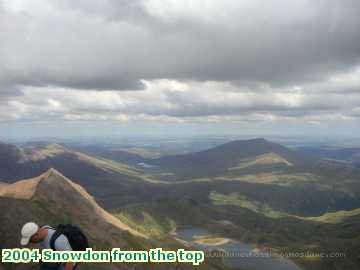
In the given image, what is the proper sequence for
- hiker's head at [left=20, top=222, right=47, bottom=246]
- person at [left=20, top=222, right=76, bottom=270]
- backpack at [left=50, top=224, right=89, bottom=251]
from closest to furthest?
hiker's head at [left=20, top=222, right=47, bottom=246] → person at [left=20, top=222, right=76, bottom=270] → backpack at [left=50, top=224, right=89, bottom=251]

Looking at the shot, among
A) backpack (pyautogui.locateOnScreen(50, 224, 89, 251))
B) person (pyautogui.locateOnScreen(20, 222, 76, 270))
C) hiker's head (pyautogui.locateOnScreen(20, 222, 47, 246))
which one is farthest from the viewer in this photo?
backpack (pyautogui.locateOnScreen(50, 224, 89, 251))

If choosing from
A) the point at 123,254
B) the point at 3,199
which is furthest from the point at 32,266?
the point at 3,199

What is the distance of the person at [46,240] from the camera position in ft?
79.7

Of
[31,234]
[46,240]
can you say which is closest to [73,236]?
[46,240]

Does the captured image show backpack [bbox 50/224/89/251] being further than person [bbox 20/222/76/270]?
Yes

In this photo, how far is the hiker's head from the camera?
2412 centimetres

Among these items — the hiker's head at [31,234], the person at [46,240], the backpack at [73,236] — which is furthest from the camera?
the backpack at [73,236]

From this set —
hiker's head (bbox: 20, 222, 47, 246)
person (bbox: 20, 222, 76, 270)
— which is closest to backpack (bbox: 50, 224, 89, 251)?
person (bbox: 20, 222, 76, 270)

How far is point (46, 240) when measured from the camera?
2542 centimetres

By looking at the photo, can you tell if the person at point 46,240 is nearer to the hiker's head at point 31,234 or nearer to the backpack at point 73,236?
the hiker's head at point 31,234

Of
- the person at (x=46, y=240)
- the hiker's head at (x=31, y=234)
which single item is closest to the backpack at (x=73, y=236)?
the person at (x=46, y=240)

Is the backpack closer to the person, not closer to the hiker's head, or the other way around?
the person

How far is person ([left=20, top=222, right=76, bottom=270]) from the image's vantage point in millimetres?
24281

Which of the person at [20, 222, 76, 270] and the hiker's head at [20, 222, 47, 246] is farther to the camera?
the person at [20, 222, 76, 270]
